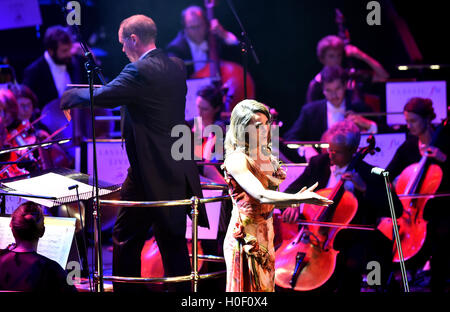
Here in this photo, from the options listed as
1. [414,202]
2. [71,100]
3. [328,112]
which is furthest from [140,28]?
[328,112]

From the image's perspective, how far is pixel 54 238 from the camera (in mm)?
4059

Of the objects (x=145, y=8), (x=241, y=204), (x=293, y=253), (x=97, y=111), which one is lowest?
(x=293, y=253)

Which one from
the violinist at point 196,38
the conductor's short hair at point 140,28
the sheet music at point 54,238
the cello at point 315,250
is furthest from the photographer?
the violinist at point 196,38

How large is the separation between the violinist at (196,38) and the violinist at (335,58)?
1.18 m

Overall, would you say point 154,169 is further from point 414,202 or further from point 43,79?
point 43,79

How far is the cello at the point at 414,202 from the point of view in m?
4.86

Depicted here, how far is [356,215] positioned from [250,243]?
67.5 inches

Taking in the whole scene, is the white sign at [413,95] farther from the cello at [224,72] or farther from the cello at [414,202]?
the cello at [224,72]

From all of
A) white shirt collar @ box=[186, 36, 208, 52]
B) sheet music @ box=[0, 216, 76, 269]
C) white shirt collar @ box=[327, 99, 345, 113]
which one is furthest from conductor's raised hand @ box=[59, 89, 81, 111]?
white shirt collar @ box=[186, 36, 208, 52]

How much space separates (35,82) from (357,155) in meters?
4.20

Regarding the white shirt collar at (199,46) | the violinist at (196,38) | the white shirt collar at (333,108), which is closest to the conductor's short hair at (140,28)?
the white shirt collar at (333,108)
